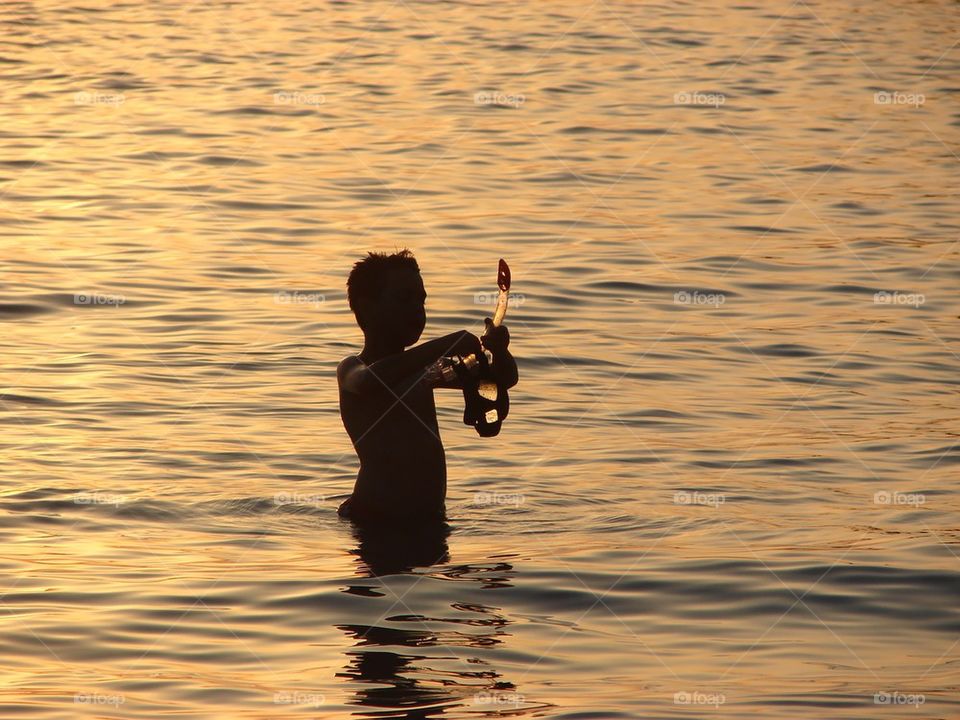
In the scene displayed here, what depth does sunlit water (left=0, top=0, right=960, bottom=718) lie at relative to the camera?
6008 millimetres

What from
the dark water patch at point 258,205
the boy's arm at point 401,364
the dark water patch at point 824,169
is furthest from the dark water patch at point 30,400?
the dark water patch at point 824,169

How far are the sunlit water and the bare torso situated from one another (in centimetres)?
28

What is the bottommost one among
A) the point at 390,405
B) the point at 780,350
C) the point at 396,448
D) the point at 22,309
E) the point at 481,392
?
the point at 780,350

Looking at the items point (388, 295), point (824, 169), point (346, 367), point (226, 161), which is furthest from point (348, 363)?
point (824, 169)

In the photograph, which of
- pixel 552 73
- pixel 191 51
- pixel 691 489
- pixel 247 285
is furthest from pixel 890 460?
pixel 191 51

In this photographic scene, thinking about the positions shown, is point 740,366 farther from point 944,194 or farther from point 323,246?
point 944,194

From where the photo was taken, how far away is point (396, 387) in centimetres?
744

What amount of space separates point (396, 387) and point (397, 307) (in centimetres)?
38

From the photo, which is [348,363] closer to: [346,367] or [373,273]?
[346,367]

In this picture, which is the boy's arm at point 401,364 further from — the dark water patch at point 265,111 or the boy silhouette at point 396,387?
the dark water patch at point 265,111

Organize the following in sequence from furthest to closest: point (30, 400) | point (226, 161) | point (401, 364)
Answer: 1. point (226, 161)
2. point (30, 400)
3. point (401, 364)

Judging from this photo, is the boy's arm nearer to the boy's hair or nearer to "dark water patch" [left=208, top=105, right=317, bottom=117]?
the boy's hair

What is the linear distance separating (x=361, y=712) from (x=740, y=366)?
19.7 ft

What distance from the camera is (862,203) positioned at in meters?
15.7
